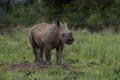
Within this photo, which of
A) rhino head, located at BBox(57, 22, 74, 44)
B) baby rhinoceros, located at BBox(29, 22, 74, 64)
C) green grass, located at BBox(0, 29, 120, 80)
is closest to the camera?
green grass, located at BBox(0, 29, 120, 80)

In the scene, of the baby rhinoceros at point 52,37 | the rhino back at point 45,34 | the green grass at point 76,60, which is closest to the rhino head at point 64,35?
the baby rhinoceros at point 52,37

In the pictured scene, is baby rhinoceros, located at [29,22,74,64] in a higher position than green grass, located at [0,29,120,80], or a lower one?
higher

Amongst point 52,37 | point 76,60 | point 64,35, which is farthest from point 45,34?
point 76,60

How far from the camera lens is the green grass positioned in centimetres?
970

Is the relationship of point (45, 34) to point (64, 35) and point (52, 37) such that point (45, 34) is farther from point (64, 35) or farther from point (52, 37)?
point (64, 35)

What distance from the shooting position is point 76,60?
13.4 metres

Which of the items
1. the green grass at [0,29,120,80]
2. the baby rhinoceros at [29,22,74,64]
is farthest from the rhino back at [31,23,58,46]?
the green grass at [0,29,120,80]

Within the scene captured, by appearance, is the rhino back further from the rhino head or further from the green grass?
the green grass

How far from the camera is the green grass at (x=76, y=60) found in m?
9.70

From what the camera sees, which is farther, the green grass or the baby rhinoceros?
the baby rhinoceros

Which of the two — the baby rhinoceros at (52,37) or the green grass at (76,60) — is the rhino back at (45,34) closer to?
the baby rhinoceros at (52,37)

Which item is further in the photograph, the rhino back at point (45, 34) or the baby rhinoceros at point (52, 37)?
the rhino back at point (45, 34)

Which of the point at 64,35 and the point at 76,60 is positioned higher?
the point at 64,35

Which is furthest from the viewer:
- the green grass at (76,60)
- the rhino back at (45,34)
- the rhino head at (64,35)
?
the rhino back at (45,34)
